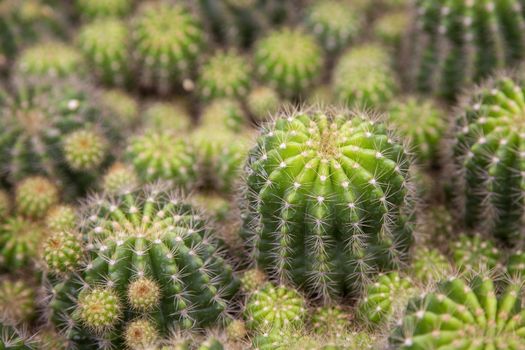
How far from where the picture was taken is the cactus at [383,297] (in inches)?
143

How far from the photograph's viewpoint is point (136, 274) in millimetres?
3469

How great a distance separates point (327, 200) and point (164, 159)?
1.55 meters

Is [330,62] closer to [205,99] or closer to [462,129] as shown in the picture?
A: [205,99]

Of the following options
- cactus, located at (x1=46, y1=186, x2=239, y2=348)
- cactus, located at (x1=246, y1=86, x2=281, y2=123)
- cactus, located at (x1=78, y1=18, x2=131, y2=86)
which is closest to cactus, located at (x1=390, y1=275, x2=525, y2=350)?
cactus, located at (x1=46, y1=186, x2=239, y2=348)

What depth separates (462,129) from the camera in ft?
13.9

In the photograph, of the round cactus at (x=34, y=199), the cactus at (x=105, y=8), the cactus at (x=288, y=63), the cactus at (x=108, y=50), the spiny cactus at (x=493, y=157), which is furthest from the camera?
the cactus at (x=105, y=8)

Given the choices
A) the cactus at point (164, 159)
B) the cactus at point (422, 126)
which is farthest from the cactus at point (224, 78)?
the cactus at point (422, 126)

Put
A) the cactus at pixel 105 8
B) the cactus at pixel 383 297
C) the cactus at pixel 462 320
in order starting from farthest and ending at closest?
the cactus at pixel 105 8, the cactus at pixel 383 297, the cactus at pixel 462 320

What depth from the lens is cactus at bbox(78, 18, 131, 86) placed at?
547 centimetres

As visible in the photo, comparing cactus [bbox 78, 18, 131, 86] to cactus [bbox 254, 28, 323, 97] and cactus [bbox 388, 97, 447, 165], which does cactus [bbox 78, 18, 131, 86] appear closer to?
cactus [bbox 254, 28, 323, 97]

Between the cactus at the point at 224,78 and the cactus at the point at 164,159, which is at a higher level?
the cactus at the point at 224,78

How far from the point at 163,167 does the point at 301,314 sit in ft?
4.94

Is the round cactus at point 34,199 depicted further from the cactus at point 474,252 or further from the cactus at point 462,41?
the cactus at point 462,41

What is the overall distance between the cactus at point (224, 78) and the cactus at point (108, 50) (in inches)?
27.4
